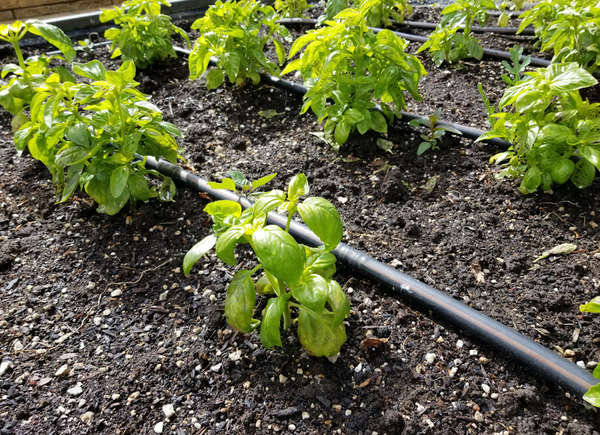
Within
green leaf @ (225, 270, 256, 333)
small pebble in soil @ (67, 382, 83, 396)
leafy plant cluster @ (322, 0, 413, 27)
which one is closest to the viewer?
green leaf @ (225, 270, 256, 333)

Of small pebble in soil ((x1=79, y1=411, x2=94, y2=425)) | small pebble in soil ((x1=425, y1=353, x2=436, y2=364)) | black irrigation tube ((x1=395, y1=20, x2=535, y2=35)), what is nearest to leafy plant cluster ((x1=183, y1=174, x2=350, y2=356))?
small pebble in soil ((x1=425, y1=353, x2=436, y2=364))

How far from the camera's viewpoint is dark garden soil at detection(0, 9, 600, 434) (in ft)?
4.66

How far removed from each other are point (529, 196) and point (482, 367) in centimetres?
102

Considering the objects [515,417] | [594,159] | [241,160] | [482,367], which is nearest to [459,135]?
[594,159]

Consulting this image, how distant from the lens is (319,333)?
144cm

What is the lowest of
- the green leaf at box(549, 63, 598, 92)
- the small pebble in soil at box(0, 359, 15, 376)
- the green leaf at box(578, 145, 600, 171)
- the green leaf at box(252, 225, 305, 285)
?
the small pebble in soil at box(0, 359, 15, 376)

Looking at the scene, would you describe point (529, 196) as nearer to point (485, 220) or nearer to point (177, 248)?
point (485, 220)

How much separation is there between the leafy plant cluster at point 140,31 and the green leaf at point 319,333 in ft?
8.66

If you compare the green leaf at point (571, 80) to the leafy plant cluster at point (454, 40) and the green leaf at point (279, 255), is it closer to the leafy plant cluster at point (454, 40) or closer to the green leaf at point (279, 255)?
the green leaf at point (279, 255)

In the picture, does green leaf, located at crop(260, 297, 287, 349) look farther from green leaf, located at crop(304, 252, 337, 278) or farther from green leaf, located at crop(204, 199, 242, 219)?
green leaf, located at crop(204, 199, 242, 219)

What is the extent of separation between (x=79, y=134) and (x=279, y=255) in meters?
1.14

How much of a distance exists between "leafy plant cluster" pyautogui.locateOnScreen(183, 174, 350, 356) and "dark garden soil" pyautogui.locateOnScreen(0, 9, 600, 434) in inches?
7.3

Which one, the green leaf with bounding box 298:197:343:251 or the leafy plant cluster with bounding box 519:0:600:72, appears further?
the leafy plant cluster with bounding box 519:0:600:72

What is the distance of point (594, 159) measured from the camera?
181 centimetres
